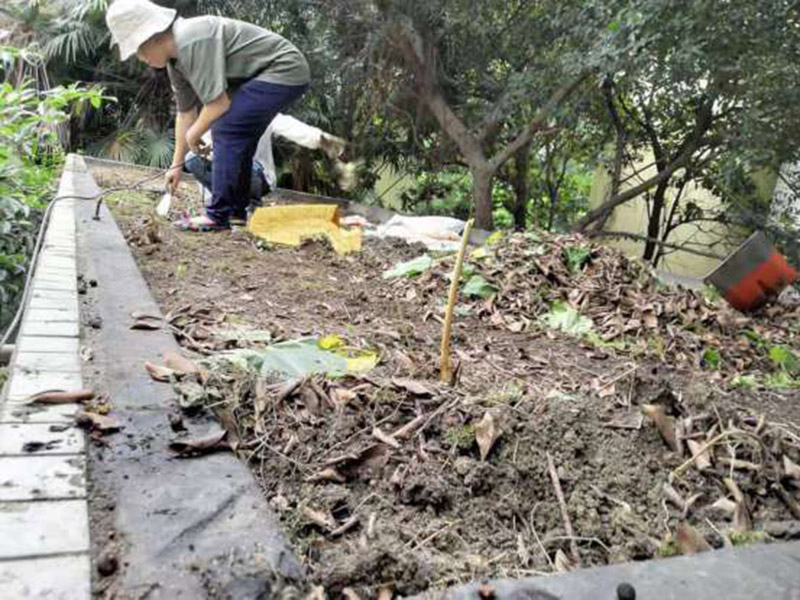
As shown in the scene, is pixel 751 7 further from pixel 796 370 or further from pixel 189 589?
pixel 189 589

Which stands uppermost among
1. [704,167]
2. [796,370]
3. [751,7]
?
[751,7]

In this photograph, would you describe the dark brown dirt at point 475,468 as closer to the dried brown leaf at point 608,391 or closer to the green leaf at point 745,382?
the dried brown leaf at point 608,391

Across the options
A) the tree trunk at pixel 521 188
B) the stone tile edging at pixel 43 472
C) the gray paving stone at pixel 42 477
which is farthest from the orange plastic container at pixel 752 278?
the tree trunk at pixel 521 188

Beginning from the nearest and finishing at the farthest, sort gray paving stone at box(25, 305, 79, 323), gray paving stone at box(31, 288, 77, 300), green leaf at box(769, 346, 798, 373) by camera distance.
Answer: gray paving stone at box(25, 305, 79, 323) → gray paving stone at box(31, 288, 77, 300) → green leaf at box(769, 346, 798, 373)

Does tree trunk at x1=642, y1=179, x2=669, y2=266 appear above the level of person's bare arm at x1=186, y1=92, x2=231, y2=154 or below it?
below

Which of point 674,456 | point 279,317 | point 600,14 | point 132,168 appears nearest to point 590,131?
point 600,14

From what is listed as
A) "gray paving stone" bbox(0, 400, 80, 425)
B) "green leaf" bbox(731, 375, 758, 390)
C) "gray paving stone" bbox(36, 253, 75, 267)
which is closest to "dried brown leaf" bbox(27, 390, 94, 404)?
"gray paving stone" bbox(0, 400, 80, 425)

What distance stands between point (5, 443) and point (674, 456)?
148 centimetres

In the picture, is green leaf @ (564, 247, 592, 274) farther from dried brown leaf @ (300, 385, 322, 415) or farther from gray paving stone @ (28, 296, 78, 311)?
gray paving stone @ (28, 296, 78, 311)

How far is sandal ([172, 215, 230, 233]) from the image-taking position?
4.62m

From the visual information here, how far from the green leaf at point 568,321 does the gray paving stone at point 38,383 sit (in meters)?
2.22

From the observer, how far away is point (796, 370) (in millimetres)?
3246

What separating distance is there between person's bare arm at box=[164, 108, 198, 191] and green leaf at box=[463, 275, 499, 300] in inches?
92.3

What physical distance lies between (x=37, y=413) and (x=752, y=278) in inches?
157
